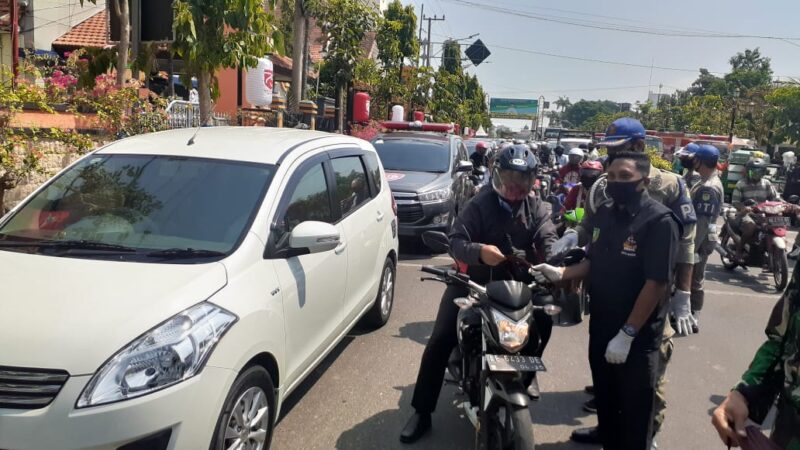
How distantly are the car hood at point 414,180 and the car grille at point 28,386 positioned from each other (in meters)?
6.80

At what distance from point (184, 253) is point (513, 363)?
1709 mm

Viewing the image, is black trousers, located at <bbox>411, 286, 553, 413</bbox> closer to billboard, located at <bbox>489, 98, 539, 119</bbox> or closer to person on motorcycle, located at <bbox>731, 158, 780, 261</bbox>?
person on motorcycle, located at <bbox>731, 158, 780, 261</bbox>

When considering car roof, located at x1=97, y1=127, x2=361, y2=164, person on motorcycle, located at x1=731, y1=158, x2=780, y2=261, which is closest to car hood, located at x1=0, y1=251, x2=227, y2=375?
car roof, located at x1=97, y1=127, x2=361, y2=164

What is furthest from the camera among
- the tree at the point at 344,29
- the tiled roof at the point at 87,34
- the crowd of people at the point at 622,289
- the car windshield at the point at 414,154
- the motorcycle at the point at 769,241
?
the tiled roof at the point at 87,34

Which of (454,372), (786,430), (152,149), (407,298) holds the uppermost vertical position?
(152,149)

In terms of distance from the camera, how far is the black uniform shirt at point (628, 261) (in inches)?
118

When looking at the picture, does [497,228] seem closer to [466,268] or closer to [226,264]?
[466,268]

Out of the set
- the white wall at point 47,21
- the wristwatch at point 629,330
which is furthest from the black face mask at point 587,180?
the white wall at point 47,21

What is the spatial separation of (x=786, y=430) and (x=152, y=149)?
3.60 meters

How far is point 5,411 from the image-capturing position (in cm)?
229

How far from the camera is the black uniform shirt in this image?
118 inches

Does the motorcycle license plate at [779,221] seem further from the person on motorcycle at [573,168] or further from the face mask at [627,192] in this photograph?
the face mask at [627,192]

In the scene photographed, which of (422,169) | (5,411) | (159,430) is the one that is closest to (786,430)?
(159,430)

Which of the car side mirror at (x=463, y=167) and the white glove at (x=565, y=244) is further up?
the white glove at (x=565, y=244)
